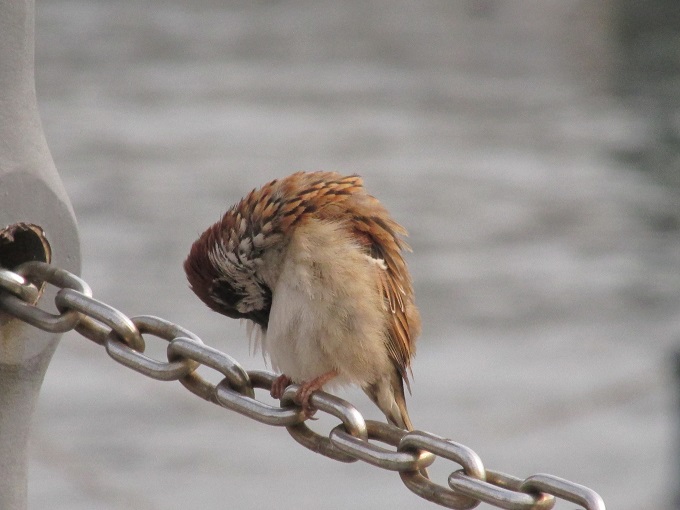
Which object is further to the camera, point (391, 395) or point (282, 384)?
point (391, 395)

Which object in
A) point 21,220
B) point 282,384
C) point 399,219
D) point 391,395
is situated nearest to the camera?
point 21,220

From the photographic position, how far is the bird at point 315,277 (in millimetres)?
2770

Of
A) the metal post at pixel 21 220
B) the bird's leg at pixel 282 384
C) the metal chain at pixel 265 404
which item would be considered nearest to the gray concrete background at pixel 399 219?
the bird's leg at pixel 282 384

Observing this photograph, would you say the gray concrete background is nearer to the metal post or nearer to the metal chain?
the metal post

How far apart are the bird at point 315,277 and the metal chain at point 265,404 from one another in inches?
24.1

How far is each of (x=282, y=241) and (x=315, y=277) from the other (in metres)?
0.15

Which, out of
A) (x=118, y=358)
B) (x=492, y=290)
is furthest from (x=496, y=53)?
(x=118, y=358)

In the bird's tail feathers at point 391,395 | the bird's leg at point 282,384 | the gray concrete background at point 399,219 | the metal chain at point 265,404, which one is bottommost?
the metal chain at point 265,404

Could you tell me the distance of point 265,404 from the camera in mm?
2074

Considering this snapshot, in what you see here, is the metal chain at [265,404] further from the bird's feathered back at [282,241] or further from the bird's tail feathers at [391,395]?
the bird's tail feathers at [391,395]

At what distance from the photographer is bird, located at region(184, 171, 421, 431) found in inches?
109

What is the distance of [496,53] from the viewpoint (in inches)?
585

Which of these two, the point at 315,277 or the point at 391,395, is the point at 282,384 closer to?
the point at 315,277

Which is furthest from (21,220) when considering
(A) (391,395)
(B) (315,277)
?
(A) (391,395)
